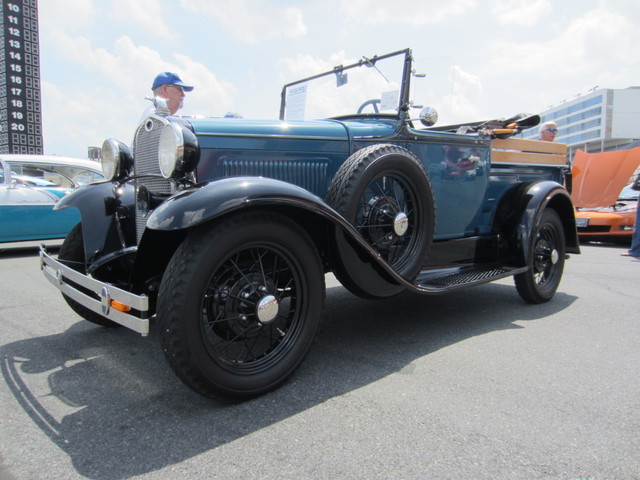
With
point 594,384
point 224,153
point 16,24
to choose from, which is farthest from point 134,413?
point 16,24

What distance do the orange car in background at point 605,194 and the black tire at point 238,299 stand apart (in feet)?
24.9

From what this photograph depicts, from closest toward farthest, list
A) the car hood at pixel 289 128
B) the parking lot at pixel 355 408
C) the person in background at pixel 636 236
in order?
the parking lot at pixel 355 408 → the car hood at pixel 289 128 → the person in background at pixel 636 236

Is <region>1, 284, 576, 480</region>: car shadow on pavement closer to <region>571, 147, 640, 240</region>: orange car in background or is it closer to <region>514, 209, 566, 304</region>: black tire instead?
<region>514, 209, 566, 304</region>: black tire

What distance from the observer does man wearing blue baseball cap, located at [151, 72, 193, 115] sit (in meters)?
3.23

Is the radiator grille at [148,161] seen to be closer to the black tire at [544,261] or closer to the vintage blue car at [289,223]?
the vintage blue car at [289,223]

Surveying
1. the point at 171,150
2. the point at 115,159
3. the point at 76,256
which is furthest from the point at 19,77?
the point at 171,150

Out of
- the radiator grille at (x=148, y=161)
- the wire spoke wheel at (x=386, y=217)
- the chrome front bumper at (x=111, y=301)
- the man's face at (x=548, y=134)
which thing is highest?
the man's face at (x=548, y=134)

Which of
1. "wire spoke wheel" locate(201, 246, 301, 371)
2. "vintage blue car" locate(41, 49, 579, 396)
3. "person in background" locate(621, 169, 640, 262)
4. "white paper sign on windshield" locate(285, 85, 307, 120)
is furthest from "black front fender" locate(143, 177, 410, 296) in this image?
"person in background" locate(621, 169, 640, 262)

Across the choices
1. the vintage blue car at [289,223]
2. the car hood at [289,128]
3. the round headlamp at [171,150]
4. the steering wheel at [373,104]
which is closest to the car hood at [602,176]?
the vintage blue car at [289,223]

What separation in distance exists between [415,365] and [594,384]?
905 mm

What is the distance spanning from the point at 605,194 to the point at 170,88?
919cm

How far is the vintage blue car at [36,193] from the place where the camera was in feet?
22.1

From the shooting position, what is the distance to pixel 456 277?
324cm

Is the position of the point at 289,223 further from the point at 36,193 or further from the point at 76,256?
the point at 36,193
